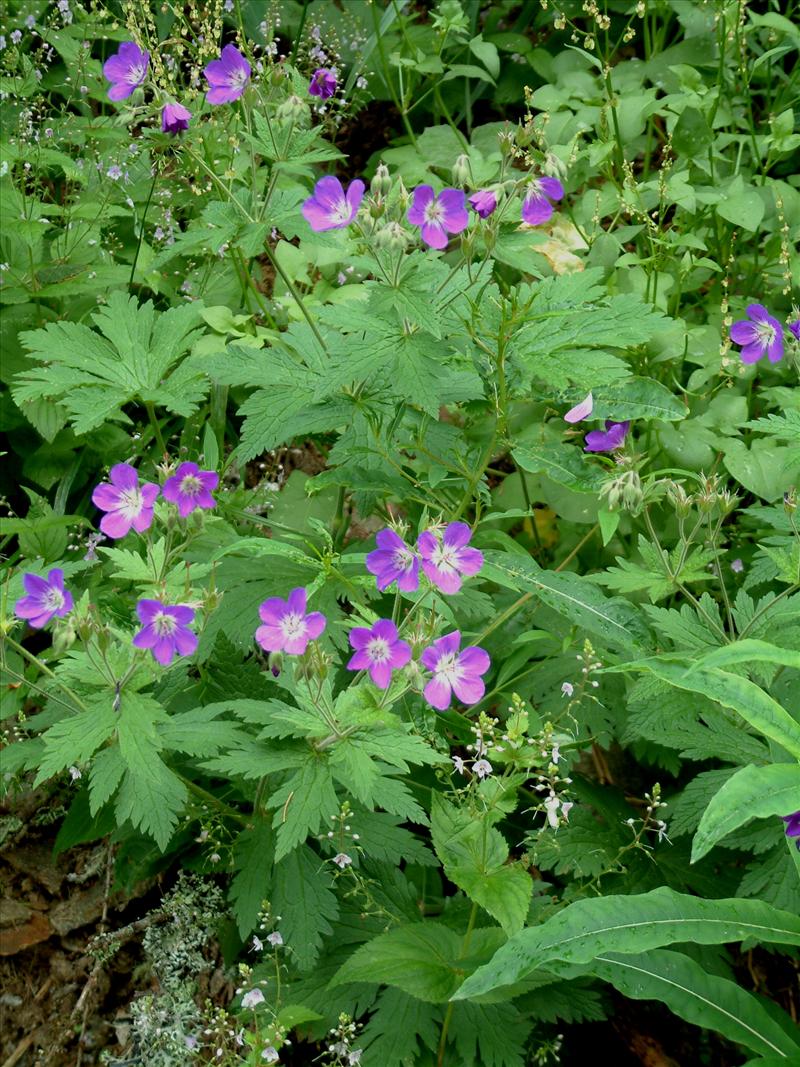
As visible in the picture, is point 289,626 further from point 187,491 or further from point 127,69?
point 127,69

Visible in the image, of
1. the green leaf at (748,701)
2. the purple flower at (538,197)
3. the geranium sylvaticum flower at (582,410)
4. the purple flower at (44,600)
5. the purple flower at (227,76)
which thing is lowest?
the green leaf at (748,701)

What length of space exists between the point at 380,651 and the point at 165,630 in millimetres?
357

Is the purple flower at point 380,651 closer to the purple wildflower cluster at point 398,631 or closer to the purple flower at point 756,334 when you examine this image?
the purple wildflower cluster at point 398,631

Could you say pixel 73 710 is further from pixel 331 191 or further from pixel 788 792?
pixel 788 792

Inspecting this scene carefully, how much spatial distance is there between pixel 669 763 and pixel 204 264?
6.71 feet

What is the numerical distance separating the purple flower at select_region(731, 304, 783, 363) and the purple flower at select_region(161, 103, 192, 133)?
1.33 m

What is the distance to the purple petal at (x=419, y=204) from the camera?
2.15 metres

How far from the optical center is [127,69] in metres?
2.51

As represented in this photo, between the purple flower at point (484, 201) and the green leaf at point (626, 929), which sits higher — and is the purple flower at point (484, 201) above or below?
above

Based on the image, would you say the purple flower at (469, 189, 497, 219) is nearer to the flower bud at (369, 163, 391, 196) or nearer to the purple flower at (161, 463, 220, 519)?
the flower bud at (369, 163, 391, 196)

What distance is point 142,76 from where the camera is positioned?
249 cm


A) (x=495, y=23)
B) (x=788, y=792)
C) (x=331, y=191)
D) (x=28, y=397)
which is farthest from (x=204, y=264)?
(x=788, y=792)

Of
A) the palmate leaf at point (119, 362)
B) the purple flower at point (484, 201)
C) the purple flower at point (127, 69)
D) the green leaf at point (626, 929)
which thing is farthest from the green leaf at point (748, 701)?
the purple flower at point (127, 69)

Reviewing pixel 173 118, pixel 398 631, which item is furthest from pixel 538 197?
pixel 398 631
